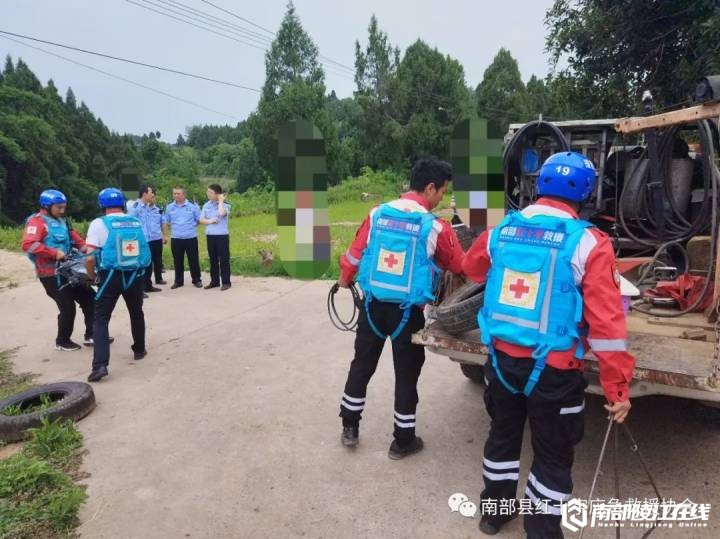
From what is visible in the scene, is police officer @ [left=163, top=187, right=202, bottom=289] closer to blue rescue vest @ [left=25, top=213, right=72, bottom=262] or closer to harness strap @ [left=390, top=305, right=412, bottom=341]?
blue rescue vest @ [left=25, top=213, right=72, bottom=262]

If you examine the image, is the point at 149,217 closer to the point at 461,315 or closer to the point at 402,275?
the point at 402,275

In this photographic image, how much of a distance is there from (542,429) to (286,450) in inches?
69.6

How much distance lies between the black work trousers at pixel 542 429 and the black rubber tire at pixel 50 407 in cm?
306

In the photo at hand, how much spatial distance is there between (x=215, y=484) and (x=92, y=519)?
65cm

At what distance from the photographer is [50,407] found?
3.96 metres

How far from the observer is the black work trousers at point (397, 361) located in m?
3.33

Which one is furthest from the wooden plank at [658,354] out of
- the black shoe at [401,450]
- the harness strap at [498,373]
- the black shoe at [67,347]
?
the black shoe at [67,347]

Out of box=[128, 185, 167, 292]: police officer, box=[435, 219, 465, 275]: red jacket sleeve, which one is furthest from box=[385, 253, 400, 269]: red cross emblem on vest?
box=[128, 185, 167, 292]: police officer

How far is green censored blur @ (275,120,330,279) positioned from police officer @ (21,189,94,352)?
90.1 inches

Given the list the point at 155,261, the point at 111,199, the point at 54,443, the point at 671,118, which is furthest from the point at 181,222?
the point at 671,118

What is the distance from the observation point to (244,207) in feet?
83.8

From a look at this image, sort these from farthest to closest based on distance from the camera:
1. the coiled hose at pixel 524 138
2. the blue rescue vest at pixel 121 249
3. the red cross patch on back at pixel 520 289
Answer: the blue rescue vest at pixel 121 249, the coiled hose at pixel 524 138, the red cross patch on back at pixel 520 289

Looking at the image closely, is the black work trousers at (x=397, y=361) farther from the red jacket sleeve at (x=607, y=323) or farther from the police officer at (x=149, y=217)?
the police officer at (x=149, y=217)

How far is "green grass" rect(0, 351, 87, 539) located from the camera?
2.77 metres
